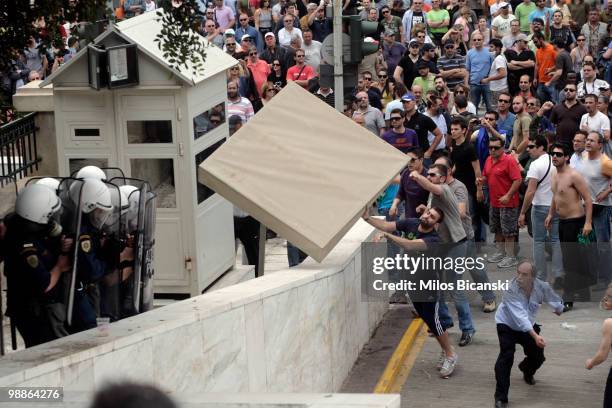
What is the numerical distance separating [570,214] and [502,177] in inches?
52.9

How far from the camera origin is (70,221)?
8516 millimetres

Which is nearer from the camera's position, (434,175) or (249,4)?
(434,175)

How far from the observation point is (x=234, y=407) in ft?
16.9

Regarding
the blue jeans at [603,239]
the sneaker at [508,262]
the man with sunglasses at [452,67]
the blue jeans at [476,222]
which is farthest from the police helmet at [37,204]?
the man with sunglasses at [452,67]

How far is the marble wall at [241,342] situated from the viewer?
22.2 ft

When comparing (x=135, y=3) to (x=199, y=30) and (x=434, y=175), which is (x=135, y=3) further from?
(x=199, y=30)

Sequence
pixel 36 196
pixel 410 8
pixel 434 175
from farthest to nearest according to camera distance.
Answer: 1. pixel 410 8
2. pixel 434 175
3. pixel 36 196

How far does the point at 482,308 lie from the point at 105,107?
462 cm

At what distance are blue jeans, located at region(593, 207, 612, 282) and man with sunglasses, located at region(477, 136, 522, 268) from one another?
1117 millimetres

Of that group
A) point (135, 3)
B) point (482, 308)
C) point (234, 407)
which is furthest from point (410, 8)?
point (234, 407)

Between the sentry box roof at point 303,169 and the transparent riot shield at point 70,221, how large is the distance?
2234 millimetres

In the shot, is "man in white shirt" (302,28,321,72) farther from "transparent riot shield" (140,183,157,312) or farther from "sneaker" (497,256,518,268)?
"transparent riot shield" (140,183,157,312)

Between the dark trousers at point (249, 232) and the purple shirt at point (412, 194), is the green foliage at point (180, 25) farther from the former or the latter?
the purple shirt at point (412, 194)

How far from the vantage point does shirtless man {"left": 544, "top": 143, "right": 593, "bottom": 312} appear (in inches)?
511
